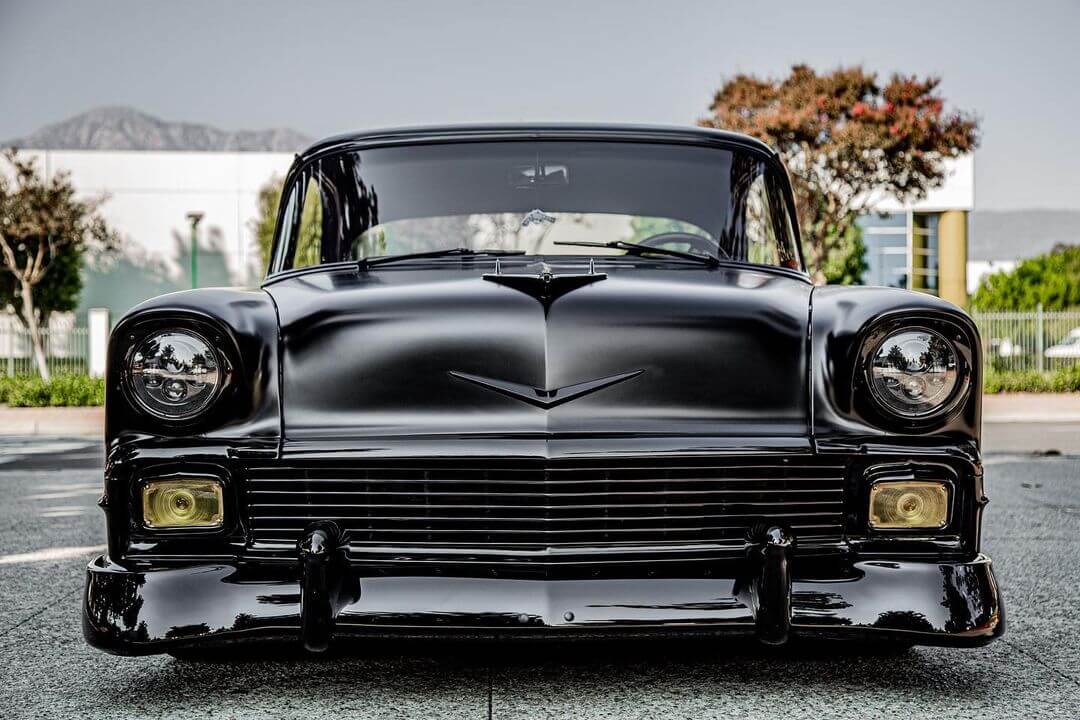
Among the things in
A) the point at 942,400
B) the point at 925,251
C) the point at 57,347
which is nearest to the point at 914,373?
the point at 942,400

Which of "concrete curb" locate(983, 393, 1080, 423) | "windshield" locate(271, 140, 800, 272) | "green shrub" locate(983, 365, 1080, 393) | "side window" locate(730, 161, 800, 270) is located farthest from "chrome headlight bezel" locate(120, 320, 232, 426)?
"green shrub" locate(983, 365, 1080, 393)

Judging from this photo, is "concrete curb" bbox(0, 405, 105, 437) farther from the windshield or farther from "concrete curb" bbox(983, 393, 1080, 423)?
"concrete curb" bbox(983, 393, 1080, 423)

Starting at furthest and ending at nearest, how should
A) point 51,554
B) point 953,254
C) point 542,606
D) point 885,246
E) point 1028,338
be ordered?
point 885,246
point 953,254
point 1028,338
point 51,554
point 542,606

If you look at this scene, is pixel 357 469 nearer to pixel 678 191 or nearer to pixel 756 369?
pixel 756 369

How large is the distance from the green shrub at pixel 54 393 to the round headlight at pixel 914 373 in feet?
53.8

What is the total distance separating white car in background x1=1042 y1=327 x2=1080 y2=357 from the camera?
71.3 ft

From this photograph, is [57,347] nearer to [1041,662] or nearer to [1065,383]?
[1065,383]

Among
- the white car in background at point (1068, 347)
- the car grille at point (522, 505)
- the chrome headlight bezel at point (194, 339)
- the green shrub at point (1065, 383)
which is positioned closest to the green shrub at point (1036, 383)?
the green shrub at point (1065, 383)

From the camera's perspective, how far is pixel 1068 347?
22.0 m

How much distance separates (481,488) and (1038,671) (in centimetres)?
168

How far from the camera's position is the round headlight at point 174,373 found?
2.76m

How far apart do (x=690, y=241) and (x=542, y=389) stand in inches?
46.0

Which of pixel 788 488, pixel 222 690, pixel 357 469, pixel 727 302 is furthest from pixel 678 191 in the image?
pixel 222 690

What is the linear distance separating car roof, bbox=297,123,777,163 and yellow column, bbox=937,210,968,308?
3118 centimetres
